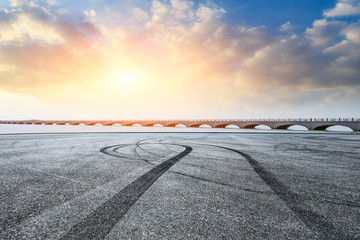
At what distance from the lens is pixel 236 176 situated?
4.22 meters

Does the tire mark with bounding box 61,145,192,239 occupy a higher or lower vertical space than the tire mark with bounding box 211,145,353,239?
higher

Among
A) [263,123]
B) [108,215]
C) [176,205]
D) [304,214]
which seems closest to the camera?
[108,215]

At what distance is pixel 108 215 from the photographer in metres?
2.24

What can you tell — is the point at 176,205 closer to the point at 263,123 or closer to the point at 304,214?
the point at 304,214

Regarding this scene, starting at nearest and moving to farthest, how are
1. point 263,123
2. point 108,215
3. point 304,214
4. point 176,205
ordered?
point 108,215 < point 304,214 < point 176,205 < point 263,123

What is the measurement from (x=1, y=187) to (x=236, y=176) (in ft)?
16.7

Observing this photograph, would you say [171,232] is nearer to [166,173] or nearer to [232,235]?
[232,235]

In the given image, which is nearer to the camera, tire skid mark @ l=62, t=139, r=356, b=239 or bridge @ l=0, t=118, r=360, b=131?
tire skid mark @ l=62, t=139, r=356, b=239

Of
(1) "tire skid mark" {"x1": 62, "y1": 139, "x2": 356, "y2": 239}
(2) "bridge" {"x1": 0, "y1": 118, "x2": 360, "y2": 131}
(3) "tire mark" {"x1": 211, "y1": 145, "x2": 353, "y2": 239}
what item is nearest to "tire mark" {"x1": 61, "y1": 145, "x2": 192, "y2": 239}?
(1) "tire skid mark" {"x1": 62, "y1": 139, "x2": 356, "y2": 239}

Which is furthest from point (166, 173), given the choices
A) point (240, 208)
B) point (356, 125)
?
point (356, 125)

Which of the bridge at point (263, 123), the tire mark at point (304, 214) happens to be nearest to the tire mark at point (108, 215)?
the tire mark at point (304, 214)

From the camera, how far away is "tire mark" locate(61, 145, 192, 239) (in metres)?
1.86

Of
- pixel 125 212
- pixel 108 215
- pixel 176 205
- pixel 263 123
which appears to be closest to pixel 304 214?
pixel 176 205

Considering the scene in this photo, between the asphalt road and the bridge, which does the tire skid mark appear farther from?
the bridge
